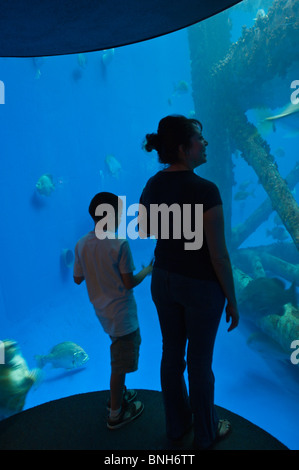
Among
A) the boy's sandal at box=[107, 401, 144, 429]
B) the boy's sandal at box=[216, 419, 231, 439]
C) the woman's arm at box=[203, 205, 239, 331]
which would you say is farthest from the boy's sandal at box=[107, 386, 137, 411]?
the woman's arm at box=[203, 205, 239, 331]

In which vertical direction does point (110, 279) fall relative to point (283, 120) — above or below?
below

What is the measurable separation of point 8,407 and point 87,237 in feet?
6.89

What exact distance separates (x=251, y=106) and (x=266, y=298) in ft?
18.4

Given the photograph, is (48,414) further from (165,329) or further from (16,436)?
(165,329)

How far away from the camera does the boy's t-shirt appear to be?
86.6 inches

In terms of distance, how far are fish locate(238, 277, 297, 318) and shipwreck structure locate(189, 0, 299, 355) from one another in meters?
0.14

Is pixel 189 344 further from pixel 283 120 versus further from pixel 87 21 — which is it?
pixel 283 120

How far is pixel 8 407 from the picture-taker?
3.16 meters

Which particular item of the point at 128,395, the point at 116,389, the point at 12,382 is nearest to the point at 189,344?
the point at 116,389

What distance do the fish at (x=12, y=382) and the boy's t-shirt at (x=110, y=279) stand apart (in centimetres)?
156

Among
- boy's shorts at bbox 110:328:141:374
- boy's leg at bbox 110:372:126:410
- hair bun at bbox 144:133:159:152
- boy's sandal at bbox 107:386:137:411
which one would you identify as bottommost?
boy's sandal at bbox 107:386:137:411

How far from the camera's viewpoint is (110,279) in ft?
7.33
